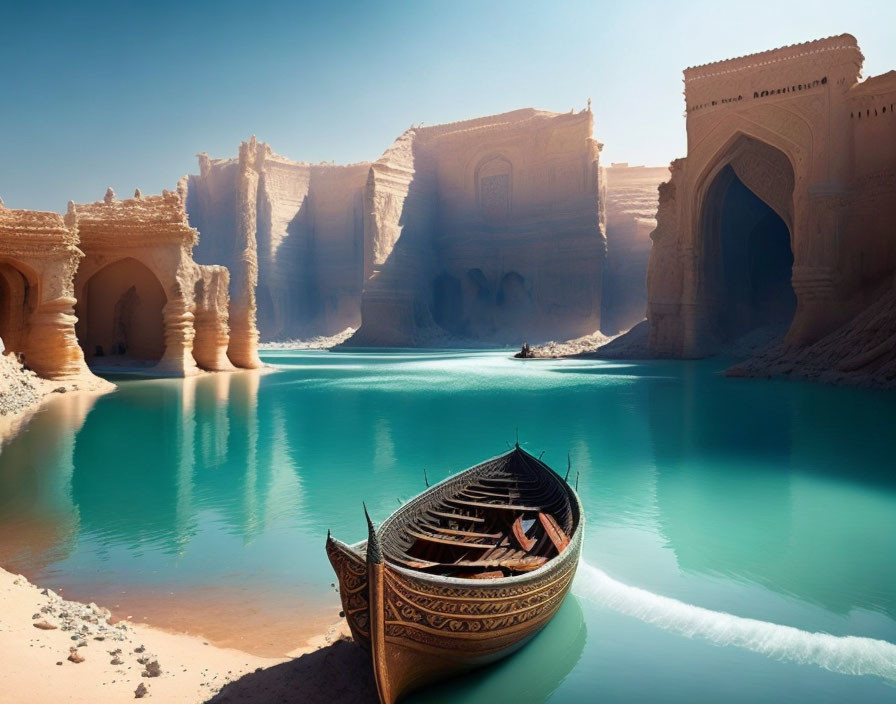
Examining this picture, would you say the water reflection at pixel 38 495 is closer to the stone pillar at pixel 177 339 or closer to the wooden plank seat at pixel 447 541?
the wooden plank seat at pixel 447 541

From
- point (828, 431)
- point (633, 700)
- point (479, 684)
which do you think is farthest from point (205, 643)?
point (828, 431)

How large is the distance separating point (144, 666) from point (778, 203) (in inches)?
1079

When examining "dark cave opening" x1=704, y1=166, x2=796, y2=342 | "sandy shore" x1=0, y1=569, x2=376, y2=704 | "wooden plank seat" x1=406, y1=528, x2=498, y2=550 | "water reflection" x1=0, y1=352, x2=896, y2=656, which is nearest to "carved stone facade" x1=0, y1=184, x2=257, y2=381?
"water reflection" x1=0, y1=352, x2=896, y2=656

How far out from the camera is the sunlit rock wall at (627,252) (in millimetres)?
45312

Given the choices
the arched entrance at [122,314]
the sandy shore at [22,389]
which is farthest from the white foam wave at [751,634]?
the arched entrance at [122,314]

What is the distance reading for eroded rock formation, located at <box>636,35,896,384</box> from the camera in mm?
20828

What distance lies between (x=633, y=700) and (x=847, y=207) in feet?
72.8

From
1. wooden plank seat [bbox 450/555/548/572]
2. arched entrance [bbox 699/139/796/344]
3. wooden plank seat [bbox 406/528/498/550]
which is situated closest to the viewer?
wooden plank seat [bbox 450/555/548/572]

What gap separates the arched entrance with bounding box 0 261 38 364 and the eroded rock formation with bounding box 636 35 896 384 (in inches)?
854

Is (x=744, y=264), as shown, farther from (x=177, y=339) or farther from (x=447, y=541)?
(x=447, y=541)

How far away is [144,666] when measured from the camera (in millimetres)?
3449

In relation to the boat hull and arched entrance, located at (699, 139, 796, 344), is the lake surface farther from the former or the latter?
arched entrance, located at (699, 139, 796, 344)

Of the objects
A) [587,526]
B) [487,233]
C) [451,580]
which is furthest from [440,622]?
[487,233]

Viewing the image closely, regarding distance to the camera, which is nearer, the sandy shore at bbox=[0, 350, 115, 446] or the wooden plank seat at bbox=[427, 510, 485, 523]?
the wooden plank seat at bbox=[427, 510, 485, 523]
